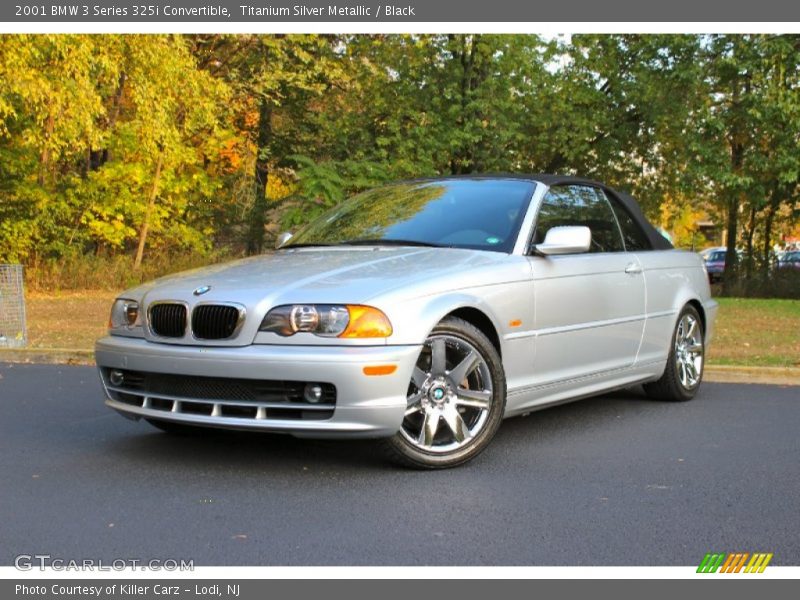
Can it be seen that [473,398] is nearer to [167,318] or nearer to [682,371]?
[167,318]

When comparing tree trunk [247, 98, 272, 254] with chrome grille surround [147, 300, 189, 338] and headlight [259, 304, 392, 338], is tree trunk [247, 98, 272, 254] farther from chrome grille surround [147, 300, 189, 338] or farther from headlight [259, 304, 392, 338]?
headlight [259, 304, 392, 338]

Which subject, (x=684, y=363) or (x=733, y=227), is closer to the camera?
(x=684, y=363)

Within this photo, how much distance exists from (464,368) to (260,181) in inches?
1076

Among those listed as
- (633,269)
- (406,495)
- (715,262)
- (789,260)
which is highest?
(633,269)

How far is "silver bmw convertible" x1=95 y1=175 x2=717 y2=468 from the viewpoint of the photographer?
5016 mm

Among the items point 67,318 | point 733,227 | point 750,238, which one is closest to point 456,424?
point 67,318

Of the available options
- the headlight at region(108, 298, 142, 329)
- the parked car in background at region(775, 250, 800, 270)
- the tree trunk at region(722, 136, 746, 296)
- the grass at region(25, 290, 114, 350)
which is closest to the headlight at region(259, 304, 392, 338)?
the headlight at region(108, 298, 142, 329)

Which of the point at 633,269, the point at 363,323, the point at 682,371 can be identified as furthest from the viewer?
the point at 682,371

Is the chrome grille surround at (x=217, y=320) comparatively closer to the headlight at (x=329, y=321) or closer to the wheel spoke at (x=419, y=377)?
the headlight at (x=329, y=321)

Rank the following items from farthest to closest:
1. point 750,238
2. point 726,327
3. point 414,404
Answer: point 750,238 → point 726,327 → point 414,404

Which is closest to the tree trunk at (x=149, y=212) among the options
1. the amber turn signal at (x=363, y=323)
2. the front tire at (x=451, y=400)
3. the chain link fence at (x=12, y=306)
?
the chain link fence at (x=12, y=306)

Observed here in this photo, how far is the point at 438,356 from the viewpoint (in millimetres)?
5344

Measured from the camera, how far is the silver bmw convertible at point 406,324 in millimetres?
5016

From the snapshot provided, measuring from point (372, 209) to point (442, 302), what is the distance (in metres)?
1.73
